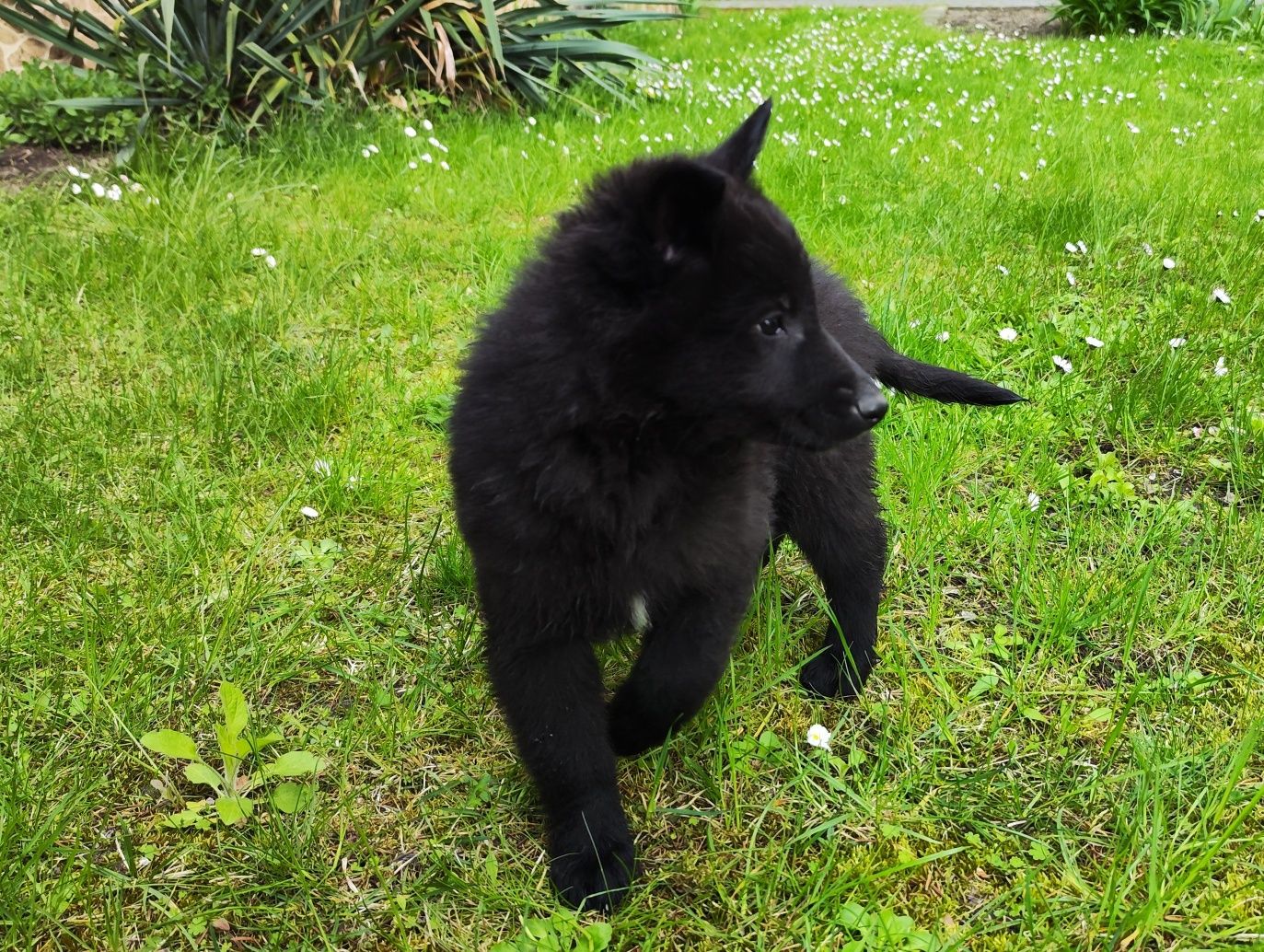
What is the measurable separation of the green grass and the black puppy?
230 millimetres

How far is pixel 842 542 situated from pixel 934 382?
442 mm

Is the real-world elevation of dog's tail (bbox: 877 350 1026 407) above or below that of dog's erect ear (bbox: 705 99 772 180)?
below

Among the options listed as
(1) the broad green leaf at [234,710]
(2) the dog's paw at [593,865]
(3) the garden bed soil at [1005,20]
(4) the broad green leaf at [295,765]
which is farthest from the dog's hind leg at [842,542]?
(3) the garden bed soil at [1005,20]

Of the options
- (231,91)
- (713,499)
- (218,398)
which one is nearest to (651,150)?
(231,91)

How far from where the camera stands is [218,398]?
9.20ft

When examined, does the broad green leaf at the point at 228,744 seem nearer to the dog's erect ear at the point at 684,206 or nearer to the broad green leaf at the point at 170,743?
Answer: the broad green leaf at the point at 170,743

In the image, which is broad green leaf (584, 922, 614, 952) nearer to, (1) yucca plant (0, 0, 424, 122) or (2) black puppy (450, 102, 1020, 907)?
(2) black puppy (450, 102, 1020, 907)

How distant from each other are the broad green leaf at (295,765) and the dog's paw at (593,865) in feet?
1.50

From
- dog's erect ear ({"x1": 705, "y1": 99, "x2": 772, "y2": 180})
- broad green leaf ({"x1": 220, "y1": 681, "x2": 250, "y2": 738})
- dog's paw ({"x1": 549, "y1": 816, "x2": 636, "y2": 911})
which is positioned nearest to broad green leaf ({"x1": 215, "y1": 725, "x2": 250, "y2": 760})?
broad green leaf ({"x1": 220, "y1": 681, "x2": 250, "y2": 738})

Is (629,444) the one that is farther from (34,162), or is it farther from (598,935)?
(34,162)

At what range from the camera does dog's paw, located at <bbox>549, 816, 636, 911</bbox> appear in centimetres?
162

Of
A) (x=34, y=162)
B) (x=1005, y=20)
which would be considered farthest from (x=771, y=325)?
(x=1005, y=20)

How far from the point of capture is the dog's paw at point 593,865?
1.62m

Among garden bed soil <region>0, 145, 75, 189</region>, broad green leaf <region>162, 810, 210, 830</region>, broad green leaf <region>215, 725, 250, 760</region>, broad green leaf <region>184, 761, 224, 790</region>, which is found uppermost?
broad green leaf <region>215, 725, 250, 760</region>
